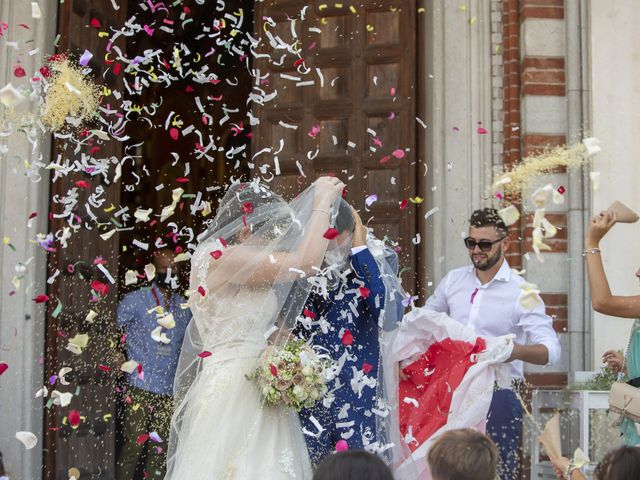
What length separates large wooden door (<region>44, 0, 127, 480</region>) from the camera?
7750mm

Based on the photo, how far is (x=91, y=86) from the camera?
8.01 m

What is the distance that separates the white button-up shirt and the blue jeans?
0.18 meters

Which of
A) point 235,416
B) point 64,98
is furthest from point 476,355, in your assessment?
point 64,98

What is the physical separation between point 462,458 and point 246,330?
176 centimetres

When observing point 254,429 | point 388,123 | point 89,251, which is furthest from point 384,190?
point 254,429

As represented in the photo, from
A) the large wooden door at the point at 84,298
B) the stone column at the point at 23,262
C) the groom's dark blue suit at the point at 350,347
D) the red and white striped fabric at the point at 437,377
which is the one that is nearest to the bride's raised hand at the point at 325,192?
the groom's dark blue suit at the point at 350,347

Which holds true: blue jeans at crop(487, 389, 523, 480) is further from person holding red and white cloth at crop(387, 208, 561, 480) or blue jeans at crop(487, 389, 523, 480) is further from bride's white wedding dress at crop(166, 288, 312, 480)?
bride's white wedding dress at crop(166, 288, 312, 480)

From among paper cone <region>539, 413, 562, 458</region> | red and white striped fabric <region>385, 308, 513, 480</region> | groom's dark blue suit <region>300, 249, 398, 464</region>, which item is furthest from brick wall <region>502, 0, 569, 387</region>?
groom's dark blue suit <region>300, 249, 398, 464</region>

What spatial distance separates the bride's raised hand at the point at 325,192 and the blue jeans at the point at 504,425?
1612mm

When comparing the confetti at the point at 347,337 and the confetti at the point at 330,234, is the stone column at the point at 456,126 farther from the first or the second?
the confetti at the point at 330,234

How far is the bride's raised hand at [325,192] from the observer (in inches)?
205

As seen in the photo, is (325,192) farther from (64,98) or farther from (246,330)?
(64,98)

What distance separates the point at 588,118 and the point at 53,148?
3637 millimetres

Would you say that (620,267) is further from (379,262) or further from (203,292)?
(203,292)
